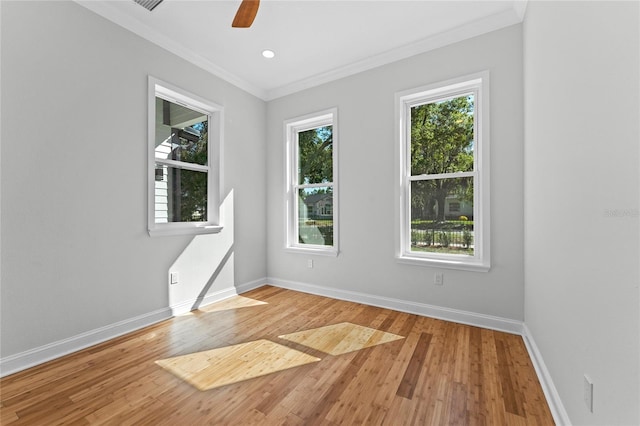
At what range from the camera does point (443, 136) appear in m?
2.94

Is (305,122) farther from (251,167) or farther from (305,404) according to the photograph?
(305,404)

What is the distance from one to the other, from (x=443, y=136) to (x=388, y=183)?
2.49 feet

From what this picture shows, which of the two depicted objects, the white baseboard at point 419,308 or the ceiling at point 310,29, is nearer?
the ceiling at point 310,29

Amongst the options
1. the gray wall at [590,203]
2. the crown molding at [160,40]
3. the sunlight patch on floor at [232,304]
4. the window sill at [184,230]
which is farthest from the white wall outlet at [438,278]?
the crown molding at [160,40]

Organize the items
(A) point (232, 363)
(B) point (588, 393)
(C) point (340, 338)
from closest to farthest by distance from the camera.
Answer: (B) point (588, 393) < (A) point (232, 363) < (C) point (340, 338)

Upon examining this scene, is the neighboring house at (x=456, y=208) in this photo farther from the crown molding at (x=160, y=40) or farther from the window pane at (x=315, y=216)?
the crown molding at (x=160, y=40)

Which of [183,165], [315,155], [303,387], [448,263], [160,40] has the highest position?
[160,40]

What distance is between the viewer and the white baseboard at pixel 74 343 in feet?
6.27

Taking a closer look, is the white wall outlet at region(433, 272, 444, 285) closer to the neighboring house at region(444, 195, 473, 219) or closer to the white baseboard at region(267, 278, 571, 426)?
the white baseboard at region(267, 278, 571, 426)

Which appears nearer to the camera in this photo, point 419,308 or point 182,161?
point 419,308

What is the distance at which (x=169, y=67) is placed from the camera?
9.53 feet

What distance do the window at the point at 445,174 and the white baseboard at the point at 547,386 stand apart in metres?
0.73

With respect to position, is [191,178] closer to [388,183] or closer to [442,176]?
[388,183]

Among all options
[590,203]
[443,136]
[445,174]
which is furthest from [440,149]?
[590,203]
